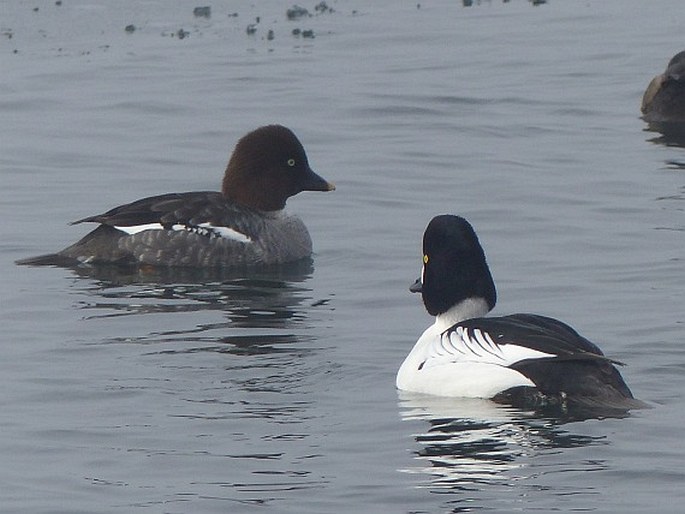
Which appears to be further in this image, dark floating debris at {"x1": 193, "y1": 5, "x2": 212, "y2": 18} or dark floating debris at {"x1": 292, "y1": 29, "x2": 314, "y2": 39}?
dark floating debris at {"x1": 193, "y1": 5, "x2": 212, "y2": 18}

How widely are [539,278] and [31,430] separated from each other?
4728mm

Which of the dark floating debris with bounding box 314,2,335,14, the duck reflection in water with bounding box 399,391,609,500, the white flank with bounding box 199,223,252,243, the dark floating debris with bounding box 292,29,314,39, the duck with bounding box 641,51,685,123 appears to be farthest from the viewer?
the dark floating debris with bounding box 314,2,335,14

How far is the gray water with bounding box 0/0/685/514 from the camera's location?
952 cm

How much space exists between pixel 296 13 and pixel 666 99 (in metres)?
6.00

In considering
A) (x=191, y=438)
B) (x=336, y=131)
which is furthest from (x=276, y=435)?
(x=336, y=131)

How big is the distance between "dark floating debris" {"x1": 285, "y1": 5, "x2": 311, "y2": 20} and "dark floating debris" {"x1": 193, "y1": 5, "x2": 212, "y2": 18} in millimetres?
945

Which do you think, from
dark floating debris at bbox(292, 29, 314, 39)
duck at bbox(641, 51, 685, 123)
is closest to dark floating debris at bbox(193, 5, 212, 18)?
dark floating debris at bbox(292, 29, 314, 39)

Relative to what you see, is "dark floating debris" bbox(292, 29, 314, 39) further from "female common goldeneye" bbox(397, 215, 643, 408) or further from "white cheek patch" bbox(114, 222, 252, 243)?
"female common goldeneye" bbox(397, 215, 643, 408)

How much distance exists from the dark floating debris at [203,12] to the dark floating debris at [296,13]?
95 centimetres

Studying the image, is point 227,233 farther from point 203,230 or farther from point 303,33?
point 303,33

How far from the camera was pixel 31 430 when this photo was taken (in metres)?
10.3

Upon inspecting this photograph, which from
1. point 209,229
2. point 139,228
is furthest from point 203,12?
point 139,228

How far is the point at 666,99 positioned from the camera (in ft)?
67.6

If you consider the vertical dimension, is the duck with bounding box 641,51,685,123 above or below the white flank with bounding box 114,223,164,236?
above
